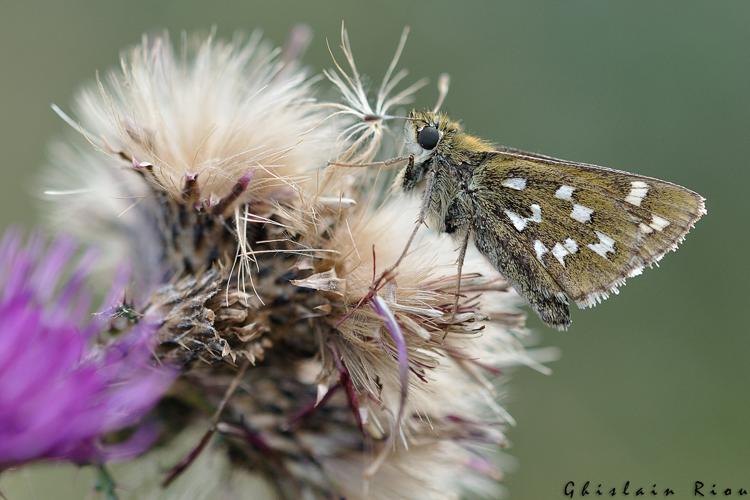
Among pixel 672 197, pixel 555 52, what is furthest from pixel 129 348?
pixel 555 52

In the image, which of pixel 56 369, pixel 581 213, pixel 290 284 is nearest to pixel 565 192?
pixel 581 213

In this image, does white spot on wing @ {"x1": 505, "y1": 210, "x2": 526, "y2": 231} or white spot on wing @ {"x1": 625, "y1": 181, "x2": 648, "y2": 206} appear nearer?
white spot on wing @ {"x1": 625, "y1": 181, "x2": 648, "y2": 206}

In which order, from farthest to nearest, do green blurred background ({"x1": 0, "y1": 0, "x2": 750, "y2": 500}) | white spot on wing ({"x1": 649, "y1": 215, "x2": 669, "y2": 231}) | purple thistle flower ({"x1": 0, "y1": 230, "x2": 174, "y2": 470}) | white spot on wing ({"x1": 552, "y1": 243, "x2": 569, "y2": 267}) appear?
green blurred background ({"x1": 0, "y1": 0, "x2": 750, "y2": 500}), white spot on wing ({"x1": 552, "y1": 243, "x2": 569, "y2": 267}), white spot on wing ({"x1": 649, "y1": 215, "x2": 669, "y2": 231}), purple thistle flower ({"x1": 0, "y1": 230, "x2": 174, "y2": 470})

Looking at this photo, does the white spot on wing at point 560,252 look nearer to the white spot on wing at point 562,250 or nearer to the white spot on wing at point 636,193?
the white spot on wing at point 562,250

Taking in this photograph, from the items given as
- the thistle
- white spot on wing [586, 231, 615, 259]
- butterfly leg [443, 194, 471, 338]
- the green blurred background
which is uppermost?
the green blurred background

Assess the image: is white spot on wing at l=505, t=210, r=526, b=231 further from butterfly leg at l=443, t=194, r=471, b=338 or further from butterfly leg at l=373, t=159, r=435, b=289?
butterfly leg at l=373, t=159, r=435, b=289

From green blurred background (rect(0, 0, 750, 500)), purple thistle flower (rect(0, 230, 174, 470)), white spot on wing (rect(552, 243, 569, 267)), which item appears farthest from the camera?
green blurred background (rect(0, 0, 750, 500))
